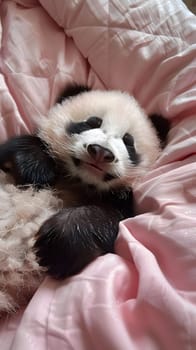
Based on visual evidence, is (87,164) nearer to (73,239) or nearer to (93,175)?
(93,175)

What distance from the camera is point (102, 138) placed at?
2.60 feet

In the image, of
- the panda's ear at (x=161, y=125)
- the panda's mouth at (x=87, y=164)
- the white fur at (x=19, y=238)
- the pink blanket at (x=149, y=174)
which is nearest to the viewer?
the pink blanket at (x=149, y=174)

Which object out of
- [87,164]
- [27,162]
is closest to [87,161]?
[87,164]

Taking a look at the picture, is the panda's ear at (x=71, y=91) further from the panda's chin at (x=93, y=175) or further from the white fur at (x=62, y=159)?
the panda's chin at (x=93, y=175)

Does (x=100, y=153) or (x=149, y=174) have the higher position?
(x=100, y=153)

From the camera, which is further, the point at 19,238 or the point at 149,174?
the point at 149,174

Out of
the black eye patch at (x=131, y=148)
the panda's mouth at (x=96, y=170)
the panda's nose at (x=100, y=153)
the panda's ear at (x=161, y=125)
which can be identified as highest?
the panda's nose at (x=100, y=153)

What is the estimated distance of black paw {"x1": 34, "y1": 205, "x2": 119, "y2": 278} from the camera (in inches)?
27.0

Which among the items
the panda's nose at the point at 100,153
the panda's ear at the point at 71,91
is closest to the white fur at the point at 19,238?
the panda's nose at the point at 100,153

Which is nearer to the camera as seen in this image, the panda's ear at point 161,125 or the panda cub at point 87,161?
the panda cub at point 87,161

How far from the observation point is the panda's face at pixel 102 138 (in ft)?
2.57

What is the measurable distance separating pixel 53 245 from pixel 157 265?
15 centimetres

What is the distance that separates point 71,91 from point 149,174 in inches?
9.3

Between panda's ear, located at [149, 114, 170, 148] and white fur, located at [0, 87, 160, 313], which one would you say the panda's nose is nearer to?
white fur, located at [0, 87, 160, 313]
